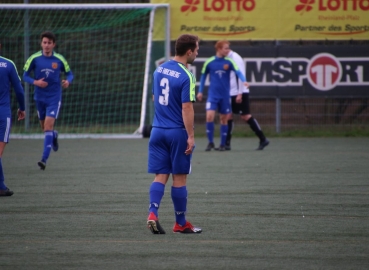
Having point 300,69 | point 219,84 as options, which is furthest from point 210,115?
point 300,69

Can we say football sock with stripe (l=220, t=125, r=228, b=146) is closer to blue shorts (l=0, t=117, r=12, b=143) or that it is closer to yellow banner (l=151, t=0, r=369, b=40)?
yellow banner (l=151, t=0, r=369, b=40)

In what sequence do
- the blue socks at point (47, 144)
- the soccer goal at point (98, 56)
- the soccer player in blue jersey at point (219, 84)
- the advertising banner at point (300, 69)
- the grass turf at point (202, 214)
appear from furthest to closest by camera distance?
the soccer goal at point (98, 56), the advertising banner at point (300, 69), the soccer player in blue jersey at point (219, 84), the blue socks at point (47, 144), the grass turf at point (202, 214)

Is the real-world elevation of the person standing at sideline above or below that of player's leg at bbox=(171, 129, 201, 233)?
above

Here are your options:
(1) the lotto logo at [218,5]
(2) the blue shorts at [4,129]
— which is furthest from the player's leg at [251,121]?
(2) the blue shorts at [4,129]

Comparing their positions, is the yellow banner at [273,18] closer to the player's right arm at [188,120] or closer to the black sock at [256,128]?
the black sock at [256,128]

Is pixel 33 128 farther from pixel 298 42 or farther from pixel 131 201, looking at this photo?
pixel 131 201

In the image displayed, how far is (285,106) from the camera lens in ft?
61.0

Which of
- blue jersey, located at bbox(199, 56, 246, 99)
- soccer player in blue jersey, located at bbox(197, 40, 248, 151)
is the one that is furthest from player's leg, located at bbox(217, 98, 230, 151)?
blue jersey, located at bbox(199, 56, 246, 99)

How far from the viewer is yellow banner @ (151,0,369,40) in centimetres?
1839

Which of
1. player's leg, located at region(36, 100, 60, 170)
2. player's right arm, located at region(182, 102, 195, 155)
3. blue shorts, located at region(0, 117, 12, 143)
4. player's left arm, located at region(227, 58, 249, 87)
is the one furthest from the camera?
player's left arm, located at region(227, 58, 249, 87)

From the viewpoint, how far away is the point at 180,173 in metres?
6.61

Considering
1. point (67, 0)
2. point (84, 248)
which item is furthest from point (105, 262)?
point (67, 0)

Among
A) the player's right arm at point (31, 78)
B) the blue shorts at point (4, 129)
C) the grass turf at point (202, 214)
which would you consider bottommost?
the grass turf at point (202, 214)

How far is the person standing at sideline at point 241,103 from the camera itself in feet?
48.8
